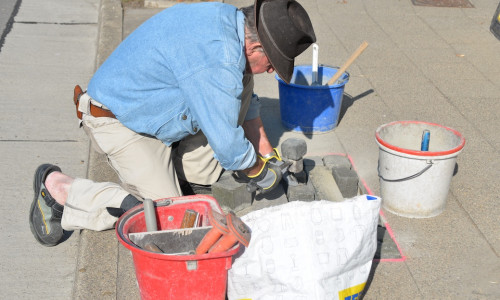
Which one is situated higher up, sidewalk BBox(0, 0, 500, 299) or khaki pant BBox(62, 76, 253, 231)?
khaki pant BBox(62, 76, 253, 231)

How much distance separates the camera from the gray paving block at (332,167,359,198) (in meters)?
3.93

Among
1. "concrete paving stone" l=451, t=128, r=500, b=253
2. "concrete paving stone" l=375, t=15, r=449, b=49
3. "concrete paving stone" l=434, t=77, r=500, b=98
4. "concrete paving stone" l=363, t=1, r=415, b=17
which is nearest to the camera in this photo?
"concrete paving stone" l=451, t=128, r=500, b=253

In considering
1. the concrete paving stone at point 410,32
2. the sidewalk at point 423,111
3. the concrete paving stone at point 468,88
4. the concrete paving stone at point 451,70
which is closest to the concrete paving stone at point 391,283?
the sidewalk at point 423,111

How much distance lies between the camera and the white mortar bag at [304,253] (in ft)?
8.98

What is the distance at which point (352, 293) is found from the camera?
2.91 meters

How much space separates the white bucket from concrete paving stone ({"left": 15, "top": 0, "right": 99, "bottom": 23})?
562 centimetres

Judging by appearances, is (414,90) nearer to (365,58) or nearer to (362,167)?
(365,58)

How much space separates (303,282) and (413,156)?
50.4 inches

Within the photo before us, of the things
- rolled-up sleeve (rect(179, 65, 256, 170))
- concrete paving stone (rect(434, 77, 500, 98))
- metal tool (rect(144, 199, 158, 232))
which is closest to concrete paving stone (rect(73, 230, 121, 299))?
metal tool (rect(144, 199, 158, 232))

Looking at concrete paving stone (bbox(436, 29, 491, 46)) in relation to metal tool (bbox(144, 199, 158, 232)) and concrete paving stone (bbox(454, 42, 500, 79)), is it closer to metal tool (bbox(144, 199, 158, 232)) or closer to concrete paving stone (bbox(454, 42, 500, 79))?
concrete paving stone (bbox(454, 42, 500, 79))

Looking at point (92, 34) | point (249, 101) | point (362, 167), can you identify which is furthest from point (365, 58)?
point (92, 34)

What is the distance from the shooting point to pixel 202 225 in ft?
10.1

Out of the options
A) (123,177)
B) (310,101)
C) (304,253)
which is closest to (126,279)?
(123,177)

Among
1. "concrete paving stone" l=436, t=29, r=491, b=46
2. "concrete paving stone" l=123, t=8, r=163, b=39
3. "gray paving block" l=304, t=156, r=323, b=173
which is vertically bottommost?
"concrete paving stone" l=123, t=8, r=163, b=39
